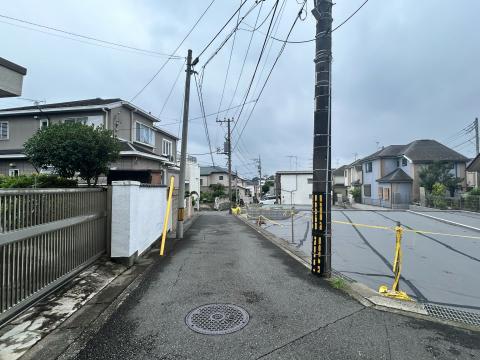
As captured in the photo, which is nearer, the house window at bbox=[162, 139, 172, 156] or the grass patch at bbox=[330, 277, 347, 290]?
the grass patch at bbox=[330, 277, 347, 290]

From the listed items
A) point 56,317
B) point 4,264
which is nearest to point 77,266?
point 56,317

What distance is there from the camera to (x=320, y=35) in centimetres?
616

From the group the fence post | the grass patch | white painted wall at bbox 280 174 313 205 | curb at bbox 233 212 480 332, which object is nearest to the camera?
curb at bbox 233 212 480 332

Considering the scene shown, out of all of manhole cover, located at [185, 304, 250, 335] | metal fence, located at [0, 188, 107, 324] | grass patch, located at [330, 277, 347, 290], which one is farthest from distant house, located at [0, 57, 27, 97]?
grass patch, located at [330, 277, 347, 290]

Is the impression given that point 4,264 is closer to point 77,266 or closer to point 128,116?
point 77,266

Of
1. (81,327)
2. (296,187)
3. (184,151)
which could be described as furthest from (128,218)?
(296,187)

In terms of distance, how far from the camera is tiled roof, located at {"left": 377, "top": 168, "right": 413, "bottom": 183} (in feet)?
108

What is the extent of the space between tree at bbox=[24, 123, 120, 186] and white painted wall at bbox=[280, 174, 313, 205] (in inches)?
1437

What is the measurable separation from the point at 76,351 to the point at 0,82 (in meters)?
3.23

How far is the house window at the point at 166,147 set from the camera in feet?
90.5

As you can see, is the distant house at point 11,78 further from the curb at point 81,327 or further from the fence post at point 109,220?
the fence post at point 109,220

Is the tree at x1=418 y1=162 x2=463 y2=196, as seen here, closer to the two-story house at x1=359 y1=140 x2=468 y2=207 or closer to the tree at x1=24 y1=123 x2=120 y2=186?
the two-story house at x1=359 y1=140 x2=468 y2=207

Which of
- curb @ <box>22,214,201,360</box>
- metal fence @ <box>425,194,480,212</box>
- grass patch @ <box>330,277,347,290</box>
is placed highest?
metal fence @ <box>425,194,480,212</box>

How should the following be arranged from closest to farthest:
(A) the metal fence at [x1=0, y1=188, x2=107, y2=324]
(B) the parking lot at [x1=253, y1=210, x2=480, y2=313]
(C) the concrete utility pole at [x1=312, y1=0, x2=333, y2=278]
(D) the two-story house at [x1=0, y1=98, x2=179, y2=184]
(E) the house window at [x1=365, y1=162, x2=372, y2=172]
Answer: (A) the metal fence at [x1=0, y1=188, x2=107, y2=324] → (C) the concrete utility pole at [x1=312, y1=0, x2=333, y2=278] → (B) the parking lot at [x1=253, y1=210, x2=480, y2=313] → (D) the two-story house at [x1=0, y1=98, x2=179, y2=184] → (E) the house window at [x1=365, y1=162, x2=372, y2=172]
